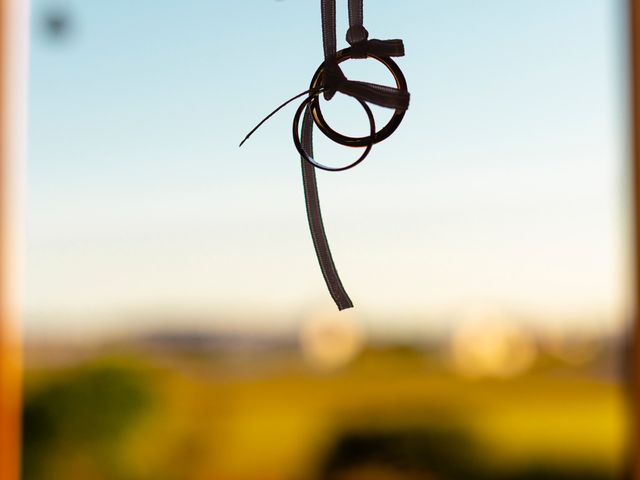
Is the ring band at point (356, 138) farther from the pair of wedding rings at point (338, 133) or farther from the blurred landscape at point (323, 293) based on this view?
the blurred landscape at point (323, 293)

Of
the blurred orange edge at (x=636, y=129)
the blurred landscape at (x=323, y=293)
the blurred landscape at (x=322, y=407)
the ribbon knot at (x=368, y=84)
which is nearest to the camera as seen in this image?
the ribbon knot at (x=368, y=84)

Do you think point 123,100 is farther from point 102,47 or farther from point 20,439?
point 20,439

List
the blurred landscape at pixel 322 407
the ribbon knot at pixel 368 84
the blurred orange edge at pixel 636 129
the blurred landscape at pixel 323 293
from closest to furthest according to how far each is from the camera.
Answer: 1. the ribbon knot at pixel 368 84
2. the blurred orange edge at pixel 636 129
3. the blurred landscape at pixel 323 293
4. the blurred landscape at pixel 322 407

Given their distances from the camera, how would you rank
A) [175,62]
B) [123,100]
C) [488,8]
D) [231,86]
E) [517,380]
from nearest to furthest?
[231,86] → [488,8] → [175,62] → [123,100] → [517,380]

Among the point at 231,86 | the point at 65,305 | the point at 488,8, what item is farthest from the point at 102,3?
the point at 231,86

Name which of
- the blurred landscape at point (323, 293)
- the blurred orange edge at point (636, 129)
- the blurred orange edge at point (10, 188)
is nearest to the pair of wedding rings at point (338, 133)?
the blurred landscape at point (323, 293)

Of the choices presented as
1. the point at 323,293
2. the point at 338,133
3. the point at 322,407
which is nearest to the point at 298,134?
the point at 338,133
